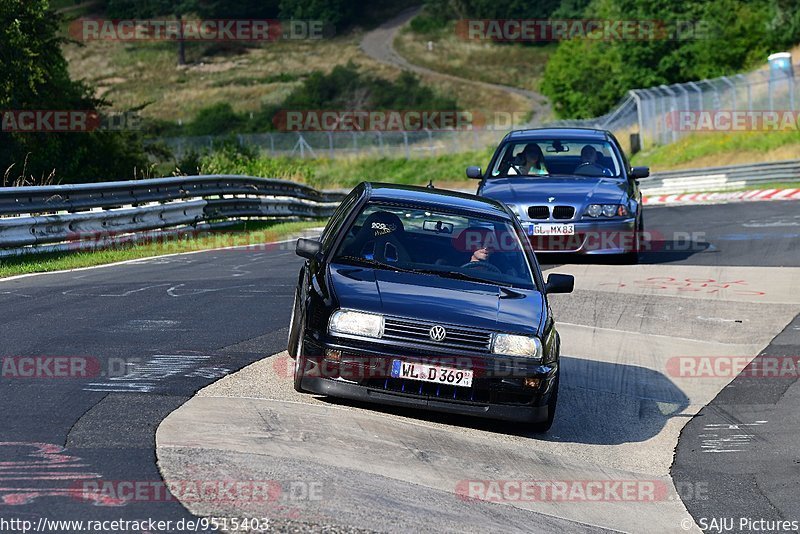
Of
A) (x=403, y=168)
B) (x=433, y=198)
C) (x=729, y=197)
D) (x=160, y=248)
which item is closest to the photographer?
(x=433, y=198)

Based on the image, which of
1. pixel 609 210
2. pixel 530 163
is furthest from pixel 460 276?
pixel 530 163

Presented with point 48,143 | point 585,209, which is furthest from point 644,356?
point 48,143

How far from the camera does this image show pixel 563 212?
51.2ft

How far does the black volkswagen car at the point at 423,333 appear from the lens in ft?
24.7

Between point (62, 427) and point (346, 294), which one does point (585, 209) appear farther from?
point (62, 427)

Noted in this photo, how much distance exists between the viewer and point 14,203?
15.8 m

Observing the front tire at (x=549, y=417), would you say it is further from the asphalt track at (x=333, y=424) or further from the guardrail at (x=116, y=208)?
the guardrail at (x=116, y=208)

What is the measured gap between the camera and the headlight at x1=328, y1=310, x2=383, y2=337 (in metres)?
7.58

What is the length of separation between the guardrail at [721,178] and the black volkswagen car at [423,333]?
28.9 metres

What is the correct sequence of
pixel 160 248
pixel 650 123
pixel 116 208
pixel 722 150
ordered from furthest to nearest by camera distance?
pixel 650 123 → pixel 722 150 → pixel 160 248 → pixel 116 208

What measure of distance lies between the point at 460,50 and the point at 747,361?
330ft

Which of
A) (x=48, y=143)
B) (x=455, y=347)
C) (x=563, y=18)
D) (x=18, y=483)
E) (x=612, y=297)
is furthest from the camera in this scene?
(x=563, y=18)

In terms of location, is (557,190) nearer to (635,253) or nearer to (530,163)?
(530,163)

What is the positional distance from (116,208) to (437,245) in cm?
1088
